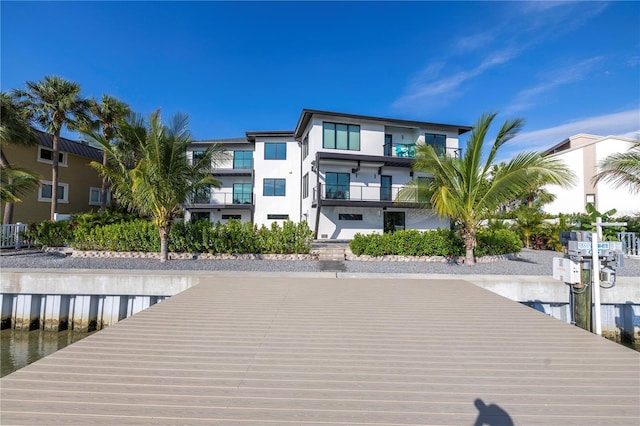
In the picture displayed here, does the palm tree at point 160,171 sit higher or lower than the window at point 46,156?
lower

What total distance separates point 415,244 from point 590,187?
827 inches

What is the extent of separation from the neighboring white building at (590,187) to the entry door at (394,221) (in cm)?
1176

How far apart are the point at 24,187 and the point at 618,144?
119 feet

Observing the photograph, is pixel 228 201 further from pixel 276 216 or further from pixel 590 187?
pixel 590 187

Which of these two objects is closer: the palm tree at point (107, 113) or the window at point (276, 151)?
the palm tree at point (107, 113)

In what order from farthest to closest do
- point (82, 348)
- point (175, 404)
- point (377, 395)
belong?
point (82, 348), point (377, 395), point (175, 404)

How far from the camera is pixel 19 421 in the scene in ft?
7.36

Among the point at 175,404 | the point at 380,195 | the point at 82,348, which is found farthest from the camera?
the point at 380,195

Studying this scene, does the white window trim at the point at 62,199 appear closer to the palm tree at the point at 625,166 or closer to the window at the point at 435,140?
the window at the point at 435,140

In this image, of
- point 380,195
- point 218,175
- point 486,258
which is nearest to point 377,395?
point 486,258

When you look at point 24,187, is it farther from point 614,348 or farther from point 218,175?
point 614,348

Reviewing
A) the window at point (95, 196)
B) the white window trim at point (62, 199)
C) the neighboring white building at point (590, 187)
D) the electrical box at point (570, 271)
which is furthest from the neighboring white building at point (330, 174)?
the electrical box at point (570, 271)

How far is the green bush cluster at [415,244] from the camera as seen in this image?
39.1 feet

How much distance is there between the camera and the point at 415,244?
12.0 m
